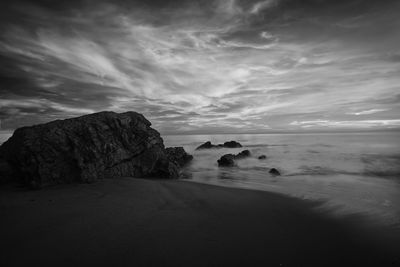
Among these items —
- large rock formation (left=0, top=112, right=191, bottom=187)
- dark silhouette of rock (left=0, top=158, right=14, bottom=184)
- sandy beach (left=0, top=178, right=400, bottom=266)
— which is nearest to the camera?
sandy beach (left=0, top=178, right=400, bottom=266)

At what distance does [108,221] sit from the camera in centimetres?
450

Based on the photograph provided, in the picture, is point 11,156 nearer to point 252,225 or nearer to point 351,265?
point 252,225

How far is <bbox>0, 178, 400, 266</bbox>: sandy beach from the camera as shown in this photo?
134 inches

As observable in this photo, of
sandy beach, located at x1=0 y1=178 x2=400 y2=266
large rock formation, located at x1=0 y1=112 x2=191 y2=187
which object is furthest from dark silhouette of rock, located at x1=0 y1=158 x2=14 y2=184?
sandy beach, located at x1=0 y1=178 x2=400 y2=266

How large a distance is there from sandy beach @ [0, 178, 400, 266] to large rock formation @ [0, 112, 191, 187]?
3.00ft

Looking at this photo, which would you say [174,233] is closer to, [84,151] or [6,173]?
[84,151]

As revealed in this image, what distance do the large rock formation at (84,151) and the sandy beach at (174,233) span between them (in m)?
0.92

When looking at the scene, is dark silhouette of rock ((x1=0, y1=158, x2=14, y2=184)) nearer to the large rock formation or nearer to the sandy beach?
the large rock formation

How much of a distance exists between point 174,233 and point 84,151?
5.65 metres

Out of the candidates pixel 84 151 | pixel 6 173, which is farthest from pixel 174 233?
pixel 6 173

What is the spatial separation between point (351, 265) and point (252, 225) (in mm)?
1923

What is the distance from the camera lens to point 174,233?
4.13 meters

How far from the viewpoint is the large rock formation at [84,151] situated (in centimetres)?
680

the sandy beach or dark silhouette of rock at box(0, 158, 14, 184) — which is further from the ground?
dark silhouette of rock at box(0, 158, 14, 184)
